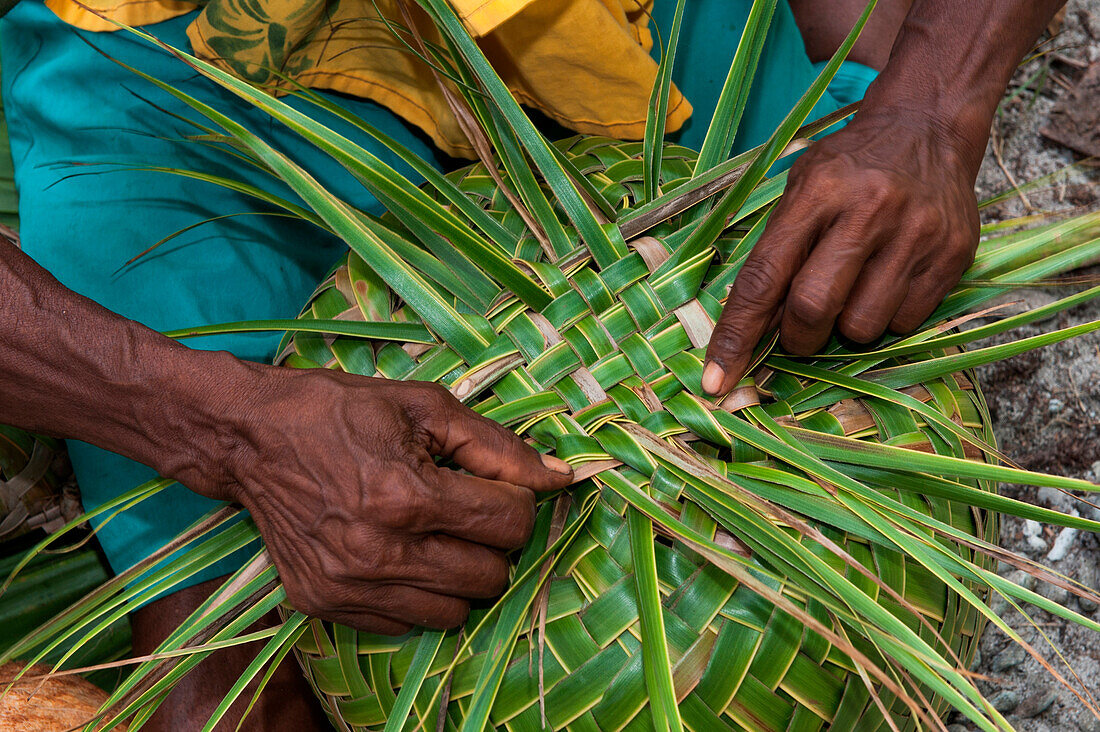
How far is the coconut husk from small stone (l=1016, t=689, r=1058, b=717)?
48.0 inches

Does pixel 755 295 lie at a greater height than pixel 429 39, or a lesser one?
lesser

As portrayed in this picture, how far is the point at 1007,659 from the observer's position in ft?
3.92

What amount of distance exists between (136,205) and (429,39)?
40 centimetres

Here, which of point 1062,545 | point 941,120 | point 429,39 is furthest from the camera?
point 1062,545

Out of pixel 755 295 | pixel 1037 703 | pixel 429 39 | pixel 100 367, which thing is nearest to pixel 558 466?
pixel 755 295

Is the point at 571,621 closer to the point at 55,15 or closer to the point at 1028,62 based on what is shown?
the point at 55,15

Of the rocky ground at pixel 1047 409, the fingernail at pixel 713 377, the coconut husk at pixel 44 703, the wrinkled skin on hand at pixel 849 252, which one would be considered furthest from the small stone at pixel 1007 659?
the coconut husk at pixel 44 703

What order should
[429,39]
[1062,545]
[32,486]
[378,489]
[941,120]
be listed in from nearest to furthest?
[378,489]
[941,120]
[429,39]
[32,486]
[1062,545]

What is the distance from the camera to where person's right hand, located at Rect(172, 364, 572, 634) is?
25.2 inches

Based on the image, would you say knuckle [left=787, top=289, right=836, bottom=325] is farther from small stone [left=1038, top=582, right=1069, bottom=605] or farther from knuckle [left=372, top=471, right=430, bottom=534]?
small stone [left=1038, top=582, right=1069, bottom=605]

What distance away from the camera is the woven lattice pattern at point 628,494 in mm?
628

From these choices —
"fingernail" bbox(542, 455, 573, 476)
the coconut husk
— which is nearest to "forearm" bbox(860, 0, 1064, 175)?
"fingernail" bbox(542, 455, 573, 476)

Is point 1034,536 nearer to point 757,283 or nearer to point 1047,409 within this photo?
point 1047,409

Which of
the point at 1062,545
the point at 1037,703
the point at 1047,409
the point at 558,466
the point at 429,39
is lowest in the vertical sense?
the point at 1037,703
